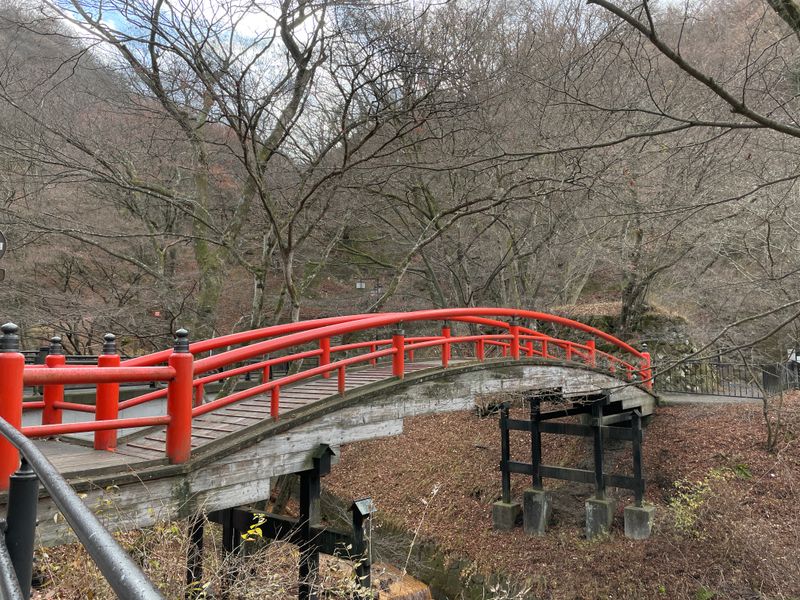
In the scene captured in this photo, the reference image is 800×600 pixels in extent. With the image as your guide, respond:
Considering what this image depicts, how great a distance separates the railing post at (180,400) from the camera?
4.14 metres

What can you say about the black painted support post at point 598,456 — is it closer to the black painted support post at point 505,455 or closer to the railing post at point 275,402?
the black painted support post at point 505,455

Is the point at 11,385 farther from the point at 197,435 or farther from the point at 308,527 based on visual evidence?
the point at 308,527

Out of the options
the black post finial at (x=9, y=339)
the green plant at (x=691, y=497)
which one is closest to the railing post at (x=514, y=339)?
the green plant at (x=691, y=497)

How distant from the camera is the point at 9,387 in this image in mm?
3209

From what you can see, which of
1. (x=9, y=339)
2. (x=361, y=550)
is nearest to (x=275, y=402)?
(x=361, y=550)

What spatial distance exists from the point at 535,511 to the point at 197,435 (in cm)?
981

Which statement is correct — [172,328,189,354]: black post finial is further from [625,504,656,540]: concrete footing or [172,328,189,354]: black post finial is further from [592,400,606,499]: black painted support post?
[625,504,656,540]: concrete footing

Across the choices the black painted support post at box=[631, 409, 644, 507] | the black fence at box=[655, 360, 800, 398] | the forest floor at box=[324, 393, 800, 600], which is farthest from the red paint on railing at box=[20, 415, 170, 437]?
the black fence at box=[655, 360, 800, 398]

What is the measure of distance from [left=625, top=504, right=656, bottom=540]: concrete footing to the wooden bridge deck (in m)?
6.72

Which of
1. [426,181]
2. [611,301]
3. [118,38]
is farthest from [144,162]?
[611,301]

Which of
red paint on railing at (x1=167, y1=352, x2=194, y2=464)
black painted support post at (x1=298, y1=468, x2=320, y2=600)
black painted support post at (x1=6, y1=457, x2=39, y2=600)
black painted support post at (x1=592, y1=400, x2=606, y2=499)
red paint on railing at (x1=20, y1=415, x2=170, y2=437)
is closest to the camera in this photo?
black painted support post at (x1=6, y1=457, x2=39, y2=600)

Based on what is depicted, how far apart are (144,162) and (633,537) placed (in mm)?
12184

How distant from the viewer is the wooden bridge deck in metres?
4.18

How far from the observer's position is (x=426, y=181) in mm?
14180
